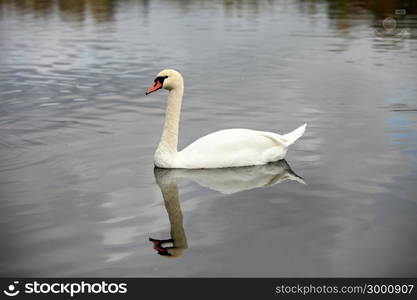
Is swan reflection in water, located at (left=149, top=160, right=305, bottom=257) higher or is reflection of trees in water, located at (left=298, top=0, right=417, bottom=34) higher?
swan reflection in water, located at (left=149, top=160, right=305, bottom=257)

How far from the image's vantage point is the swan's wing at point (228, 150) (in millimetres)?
11002

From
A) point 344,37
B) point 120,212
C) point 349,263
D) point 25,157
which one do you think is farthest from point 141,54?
point 349,263

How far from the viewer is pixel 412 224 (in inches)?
345

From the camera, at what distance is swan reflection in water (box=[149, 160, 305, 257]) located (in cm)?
1011

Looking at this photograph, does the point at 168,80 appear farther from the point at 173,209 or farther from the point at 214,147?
the point at 173,209

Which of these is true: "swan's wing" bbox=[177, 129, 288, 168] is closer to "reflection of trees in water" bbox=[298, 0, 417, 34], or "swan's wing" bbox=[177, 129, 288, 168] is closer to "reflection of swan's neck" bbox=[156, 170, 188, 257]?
"reflection of swan's neck" bbox=[156, 170, 188, 257]

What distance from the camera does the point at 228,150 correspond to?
11109 mm

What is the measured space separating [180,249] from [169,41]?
93.4ft

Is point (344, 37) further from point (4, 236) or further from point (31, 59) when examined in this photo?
point (4, 236)

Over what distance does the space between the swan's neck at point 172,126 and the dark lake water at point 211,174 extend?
45cm

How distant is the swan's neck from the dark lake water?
1.47 feet

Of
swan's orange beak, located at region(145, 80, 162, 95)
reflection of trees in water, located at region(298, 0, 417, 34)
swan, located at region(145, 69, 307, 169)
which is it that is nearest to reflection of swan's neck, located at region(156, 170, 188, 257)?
swan, located at region(145, 69, 307, 169)

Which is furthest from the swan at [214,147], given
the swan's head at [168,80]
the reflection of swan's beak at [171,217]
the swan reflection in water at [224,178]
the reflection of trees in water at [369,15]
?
the reflection of trees in water at [369,15]

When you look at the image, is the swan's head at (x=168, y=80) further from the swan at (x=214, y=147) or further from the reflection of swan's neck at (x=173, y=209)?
the reflection of swan's neck at (x=173, y=209)
